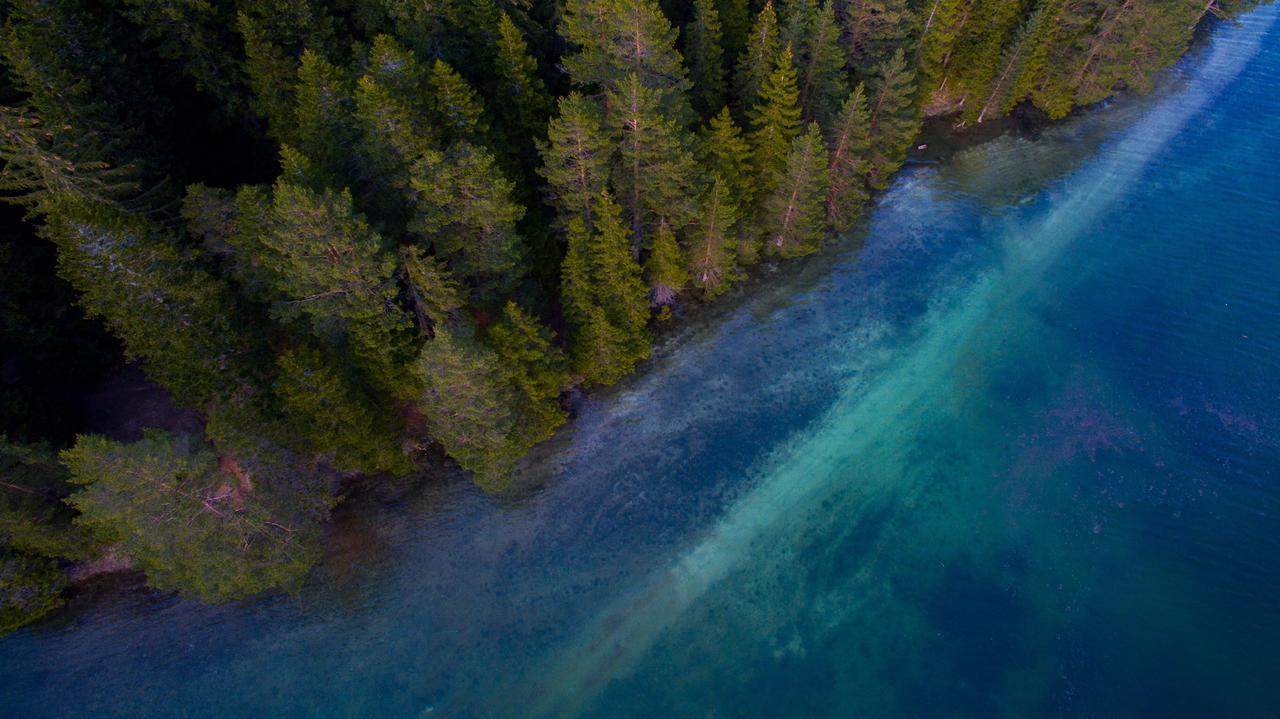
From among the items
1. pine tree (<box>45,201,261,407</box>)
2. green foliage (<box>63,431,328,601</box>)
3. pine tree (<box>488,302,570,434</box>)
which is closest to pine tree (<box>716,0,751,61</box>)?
pine tree (<box>488,302,570,434</box>)

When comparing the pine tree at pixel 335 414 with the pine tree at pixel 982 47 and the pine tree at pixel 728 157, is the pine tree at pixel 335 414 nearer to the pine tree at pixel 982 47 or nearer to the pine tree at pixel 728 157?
the pine tree at pixel 728 157

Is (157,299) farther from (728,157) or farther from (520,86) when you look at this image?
(728,157)

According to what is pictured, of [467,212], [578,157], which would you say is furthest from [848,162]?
[467,212]

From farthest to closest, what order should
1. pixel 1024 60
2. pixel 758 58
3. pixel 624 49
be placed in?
1. pixel 1024 60
2. pixel 758 58
3. pixel 624 49

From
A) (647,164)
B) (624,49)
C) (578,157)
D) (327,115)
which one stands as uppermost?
(327,115)

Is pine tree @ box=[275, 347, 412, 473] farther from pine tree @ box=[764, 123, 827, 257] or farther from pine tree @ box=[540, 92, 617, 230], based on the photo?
pine tree @ box=[764, 123, 827, 257]

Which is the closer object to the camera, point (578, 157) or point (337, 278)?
point (337, 278)

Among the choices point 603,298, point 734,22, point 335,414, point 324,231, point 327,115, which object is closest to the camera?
point 324,231

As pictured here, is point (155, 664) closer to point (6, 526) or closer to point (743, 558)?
point (6, 526)
